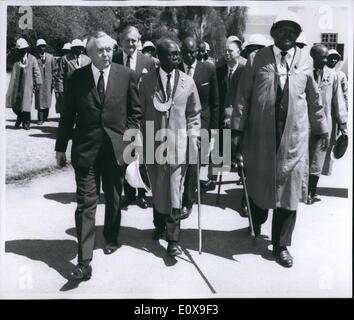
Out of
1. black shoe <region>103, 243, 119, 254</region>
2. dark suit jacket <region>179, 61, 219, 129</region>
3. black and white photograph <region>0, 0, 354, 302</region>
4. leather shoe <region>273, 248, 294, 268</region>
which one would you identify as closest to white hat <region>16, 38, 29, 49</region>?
black and white photograph <region>0, 0, 354, 302</region>

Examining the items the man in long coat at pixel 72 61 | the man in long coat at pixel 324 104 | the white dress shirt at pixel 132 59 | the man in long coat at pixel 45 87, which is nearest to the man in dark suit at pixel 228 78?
the man in long coat at pixel 324 104

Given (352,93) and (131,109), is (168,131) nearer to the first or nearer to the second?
(131,109)

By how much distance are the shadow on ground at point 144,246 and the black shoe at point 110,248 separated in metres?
0.15

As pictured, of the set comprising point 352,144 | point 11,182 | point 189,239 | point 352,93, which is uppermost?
point 352,93

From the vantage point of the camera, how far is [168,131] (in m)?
5.38

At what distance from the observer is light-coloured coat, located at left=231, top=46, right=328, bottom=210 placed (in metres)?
5.20

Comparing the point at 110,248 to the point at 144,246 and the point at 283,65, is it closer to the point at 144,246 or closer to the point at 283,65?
the point at 144,246

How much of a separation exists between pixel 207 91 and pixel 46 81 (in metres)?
6.05

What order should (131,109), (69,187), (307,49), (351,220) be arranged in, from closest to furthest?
(131,109)
(351,220)
(307,49)
(69,187)

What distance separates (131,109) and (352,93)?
2.20 meters

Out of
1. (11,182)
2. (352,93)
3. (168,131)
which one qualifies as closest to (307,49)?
(352,93)

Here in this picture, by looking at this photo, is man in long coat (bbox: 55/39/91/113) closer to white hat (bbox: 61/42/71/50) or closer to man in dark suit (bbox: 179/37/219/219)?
white hat (bbox: 61/42/71/50)

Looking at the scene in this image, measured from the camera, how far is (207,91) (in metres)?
6.57

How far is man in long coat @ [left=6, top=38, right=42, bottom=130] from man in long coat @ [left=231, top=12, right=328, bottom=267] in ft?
18.9
